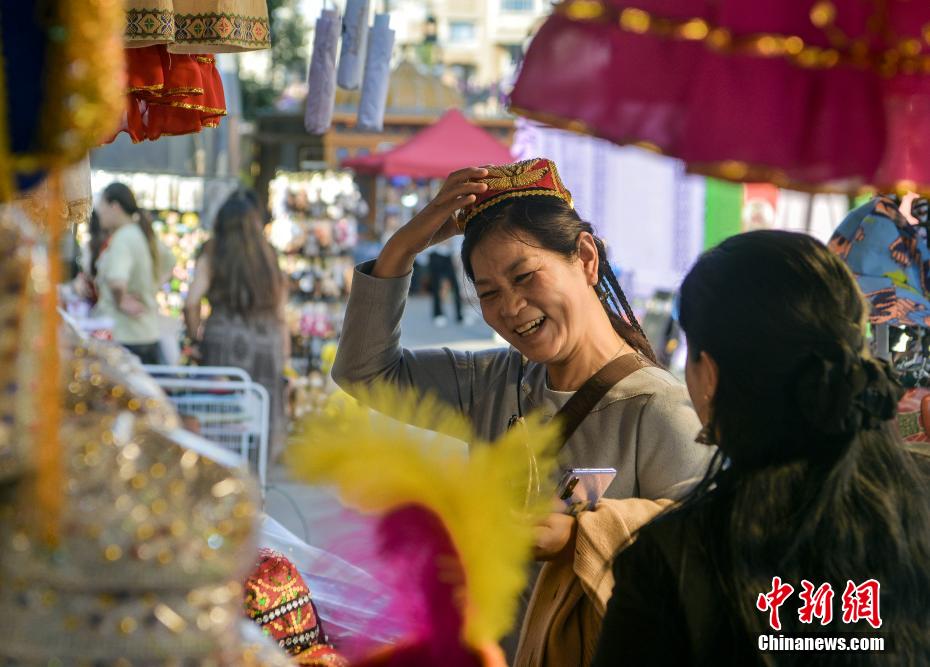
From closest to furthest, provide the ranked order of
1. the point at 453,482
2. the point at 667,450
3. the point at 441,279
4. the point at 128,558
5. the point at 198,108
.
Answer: the point at 128,558
the point at 453,482
the point at 667,450
the point at 198,108
the point at 441,279

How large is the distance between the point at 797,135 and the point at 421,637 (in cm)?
65

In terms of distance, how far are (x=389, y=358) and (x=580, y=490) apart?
82cm

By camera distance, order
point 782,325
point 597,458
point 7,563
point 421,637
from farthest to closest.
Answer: point 597,458, point 782,325, point 421,637, point 7,563

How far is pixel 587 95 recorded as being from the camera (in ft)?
3.85

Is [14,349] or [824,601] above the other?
[14,349]

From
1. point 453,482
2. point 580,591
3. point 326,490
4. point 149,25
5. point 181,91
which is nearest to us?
point 453,482

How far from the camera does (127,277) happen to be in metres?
6.45

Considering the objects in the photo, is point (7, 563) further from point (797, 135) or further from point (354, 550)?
point (797, 135)

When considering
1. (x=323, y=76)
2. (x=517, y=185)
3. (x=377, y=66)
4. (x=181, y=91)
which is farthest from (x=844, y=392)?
(x=377, y=66)

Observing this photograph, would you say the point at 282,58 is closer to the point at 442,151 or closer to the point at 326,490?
the point at 442,151

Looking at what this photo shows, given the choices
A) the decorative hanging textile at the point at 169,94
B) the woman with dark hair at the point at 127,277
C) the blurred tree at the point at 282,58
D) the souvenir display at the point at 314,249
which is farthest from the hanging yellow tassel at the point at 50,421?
the blurred tree at the point at 282,58

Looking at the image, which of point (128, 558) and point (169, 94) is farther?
point (169, 94)

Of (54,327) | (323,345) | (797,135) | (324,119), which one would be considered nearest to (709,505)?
(797,135)

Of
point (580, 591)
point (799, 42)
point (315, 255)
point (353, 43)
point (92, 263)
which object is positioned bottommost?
point (315, 255)
